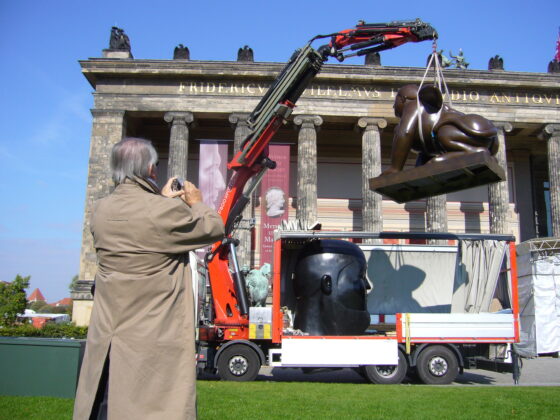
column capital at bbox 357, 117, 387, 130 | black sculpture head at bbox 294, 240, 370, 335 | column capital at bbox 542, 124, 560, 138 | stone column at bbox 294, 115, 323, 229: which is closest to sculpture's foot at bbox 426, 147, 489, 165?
black sculpture head at bbox 294, 240, 370, 335

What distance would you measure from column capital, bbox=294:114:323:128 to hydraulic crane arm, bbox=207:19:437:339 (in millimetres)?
17352

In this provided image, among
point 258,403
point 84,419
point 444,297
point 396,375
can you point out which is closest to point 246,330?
point 396,375

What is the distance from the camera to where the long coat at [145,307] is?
2557 mm

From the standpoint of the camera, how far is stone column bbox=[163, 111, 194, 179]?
3098cm

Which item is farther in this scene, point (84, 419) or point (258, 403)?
point (258, 403)

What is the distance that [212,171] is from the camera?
29.4 metres

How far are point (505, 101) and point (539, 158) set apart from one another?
8410 mm

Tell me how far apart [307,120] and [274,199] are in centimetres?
579

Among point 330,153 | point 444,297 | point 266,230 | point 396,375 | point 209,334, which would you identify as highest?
point 330,153

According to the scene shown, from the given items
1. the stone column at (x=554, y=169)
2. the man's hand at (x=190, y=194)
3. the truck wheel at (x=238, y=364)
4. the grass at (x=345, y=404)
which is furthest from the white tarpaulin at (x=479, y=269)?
the stone column at (x=554, y=169)

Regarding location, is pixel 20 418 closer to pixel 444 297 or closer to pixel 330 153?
pixel 444 297

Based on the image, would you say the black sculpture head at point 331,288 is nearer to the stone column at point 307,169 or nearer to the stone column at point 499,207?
the stone column at point 307,169

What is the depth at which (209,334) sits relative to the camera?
1328 centimetres

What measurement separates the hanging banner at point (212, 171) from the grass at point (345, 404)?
742 inches
